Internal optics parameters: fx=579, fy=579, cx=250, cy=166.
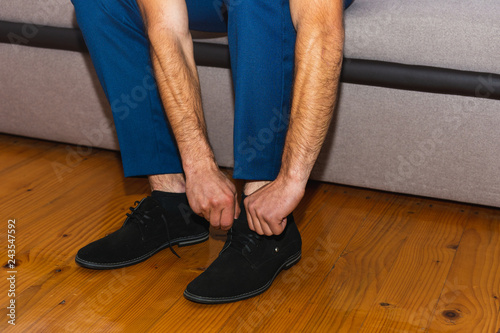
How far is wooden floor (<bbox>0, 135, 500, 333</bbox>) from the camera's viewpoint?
935mm

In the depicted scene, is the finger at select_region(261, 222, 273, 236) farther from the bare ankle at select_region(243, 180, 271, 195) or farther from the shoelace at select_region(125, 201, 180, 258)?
the shoelace at select_region(125, 201, 180, 258)

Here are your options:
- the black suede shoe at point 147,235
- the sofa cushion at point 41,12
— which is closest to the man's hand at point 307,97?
the black suede shoe at point 147,235

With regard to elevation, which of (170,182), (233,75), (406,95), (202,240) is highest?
(233,75)

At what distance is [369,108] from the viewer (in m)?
1.29

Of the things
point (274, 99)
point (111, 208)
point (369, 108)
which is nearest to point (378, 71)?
point (369, 108)

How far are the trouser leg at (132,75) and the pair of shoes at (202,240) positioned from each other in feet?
0.32

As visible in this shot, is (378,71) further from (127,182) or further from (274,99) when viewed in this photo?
(127,182)

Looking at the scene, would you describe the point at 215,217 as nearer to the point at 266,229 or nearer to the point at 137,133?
the point at 266,229

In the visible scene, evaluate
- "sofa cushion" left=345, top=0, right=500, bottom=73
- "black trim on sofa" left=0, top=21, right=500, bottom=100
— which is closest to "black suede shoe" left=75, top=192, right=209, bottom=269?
"black trim on sofa" left=0, top=21, right=500, bottom=100

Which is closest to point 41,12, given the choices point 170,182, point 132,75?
point 132,75

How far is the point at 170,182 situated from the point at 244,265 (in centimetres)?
27

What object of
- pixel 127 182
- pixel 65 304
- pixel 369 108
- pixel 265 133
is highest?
pixel 265 133

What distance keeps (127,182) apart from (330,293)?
68 cm

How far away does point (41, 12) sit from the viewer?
1.52 metres
